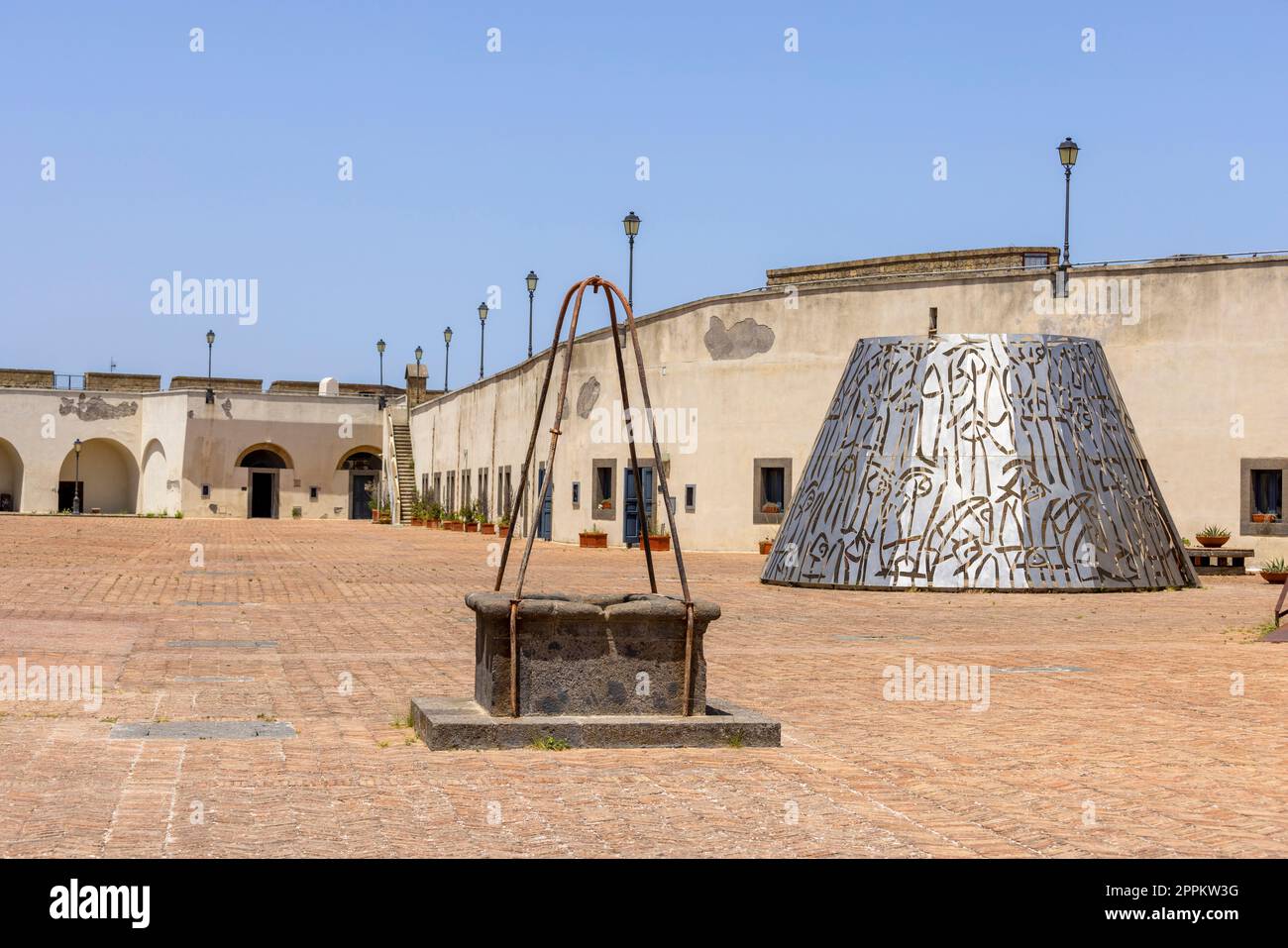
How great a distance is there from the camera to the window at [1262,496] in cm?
2891

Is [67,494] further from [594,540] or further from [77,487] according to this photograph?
[594,540]

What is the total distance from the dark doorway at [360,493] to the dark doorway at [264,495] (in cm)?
394

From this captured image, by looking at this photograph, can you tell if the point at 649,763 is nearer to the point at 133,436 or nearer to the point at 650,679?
the point at 650,679

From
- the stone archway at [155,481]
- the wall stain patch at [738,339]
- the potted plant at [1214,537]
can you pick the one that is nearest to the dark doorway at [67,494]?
the stone archway at [155,481]

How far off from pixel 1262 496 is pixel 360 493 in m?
49.1

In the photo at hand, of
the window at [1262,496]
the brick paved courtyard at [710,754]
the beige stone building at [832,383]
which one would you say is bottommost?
the brick paved courtyard at [710,754]

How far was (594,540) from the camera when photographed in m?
38.7

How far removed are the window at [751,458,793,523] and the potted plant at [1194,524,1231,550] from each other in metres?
8.86

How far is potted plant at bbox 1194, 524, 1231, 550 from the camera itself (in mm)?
28828

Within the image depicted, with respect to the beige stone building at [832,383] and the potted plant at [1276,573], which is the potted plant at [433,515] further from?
the potted plant at [1276,573]

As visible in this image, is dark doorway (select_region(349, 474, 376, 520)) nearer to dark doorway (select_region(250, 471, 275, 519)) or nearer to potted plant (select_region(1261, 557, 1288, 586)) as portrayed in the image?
dark doorway (select_region(250, 471, 275, 519))

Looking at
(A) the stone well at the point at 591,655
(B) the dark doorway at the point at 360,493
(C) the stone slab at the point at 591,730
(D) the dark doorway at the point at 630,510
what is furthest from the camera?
(B) the dark doorway at the point at 360,493
